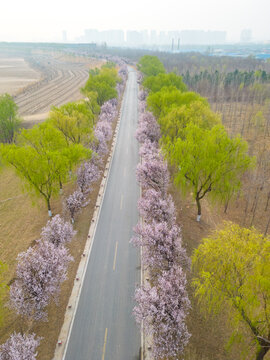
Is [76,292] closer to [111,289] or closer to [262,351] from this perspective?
[111,289]

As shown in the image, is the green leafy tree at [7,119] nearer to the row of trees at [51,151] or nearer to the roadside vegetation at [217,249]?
the row of trees at [51,151]

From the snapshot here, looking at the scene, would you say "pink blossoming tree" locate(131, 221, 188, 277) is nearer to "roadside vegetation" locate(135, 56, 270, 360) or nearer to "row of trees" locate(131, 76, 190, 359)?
"row of trees" locate(131, 76, 190, 359)

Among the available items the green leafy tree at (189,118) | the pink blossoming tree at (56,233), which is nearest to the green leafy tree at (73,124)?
the green leafy tree at (189,118)

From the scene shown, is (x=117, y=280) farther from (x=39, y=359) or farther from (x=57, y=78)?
(x=57, y=78)

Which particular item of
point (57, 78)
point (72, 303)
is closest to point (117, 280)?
point (72, 303)

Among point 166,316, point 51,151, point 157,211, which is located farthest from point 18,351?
point 51,151

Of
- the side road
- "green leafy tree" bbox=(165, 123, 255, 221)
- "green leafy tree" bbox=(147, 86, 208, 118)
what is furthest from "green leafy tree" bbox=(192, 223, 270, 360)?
"green leafy tree" bbox=(147, 86, 208, 118)
